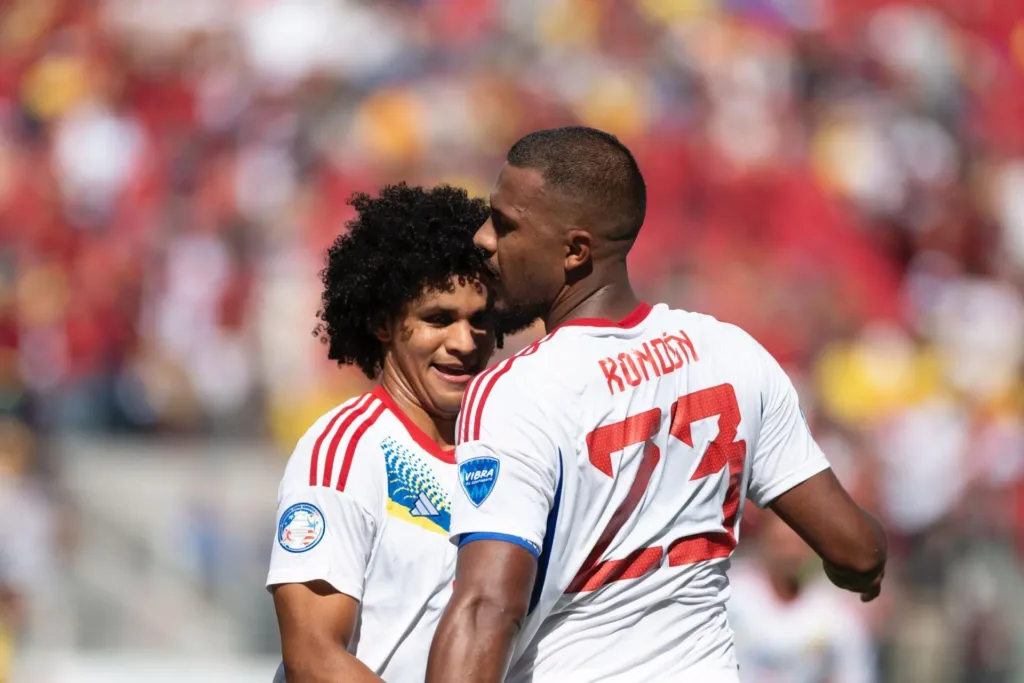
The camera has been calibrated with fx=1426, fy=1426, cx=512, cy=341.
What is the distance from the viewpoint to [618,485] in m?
3.11

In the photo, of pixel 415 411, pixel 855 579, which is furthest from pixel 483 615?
pixel 855 579

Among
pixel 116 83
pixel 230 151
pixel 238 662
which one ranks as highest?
pixel 116 83

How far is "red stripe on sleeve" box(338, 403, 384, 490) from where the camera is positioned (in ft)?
11.3

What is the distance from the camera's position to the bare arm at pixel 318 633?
327 cm

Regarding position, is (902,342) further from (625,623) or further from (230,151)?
(625,623)

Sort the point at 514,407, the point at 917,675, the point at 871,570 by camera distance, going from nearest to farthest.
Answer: the point at 514,407
the point at 871,570
the point at 917,675

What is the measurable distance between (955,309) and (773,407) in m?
7.38

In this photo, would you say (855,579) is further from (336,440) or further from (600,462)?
(336,440)

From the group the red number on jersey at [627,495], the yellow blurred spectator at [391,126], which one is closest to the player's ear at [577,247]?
the red number on jersey at [627,495]

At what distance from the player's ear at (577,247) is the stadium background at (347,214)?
16.7 feet

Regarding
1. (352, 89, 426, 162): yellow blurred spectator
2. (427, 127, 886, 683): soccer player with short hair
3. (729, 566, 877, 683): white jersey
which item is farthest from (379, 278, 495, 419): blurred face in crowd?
(352, 89, 426, 162): yellow blurred spectator

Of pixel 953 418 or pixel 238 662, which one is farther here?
pixel 953 418

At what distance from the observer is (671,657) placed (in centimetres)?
319

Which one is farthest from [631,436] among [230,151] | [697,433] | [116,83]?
[116,83]
